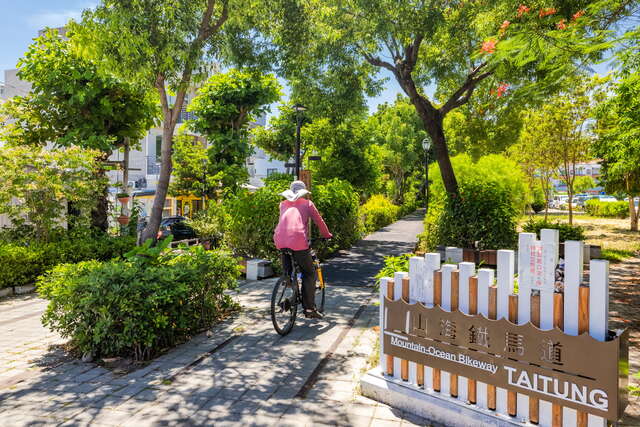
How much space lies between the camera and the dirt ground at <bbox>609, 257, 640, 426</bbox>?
12.2 feet

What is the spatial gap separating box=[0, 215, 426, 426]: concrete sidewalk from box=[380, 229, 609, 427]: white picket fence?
17.0 inches

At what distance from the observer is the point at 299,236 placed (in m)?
5.66

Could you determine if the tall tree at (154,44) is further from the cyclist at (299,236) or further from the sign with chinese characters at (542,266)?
the sign with chinese characters at (542,266)

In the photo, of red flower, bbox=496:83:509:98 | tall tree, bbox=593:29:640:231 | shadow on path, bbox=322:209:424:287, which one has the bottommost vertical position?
shadow on path, bbox=322:209:424:287

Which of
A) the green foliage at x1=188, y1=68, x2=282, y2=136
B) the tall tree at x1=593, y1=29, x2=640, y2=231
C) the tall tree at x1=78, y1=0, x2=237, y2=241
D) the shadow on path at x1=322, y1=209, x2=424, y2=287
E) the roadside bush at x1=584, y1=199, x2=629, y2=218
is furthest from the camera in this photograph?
the roadside bush at x1=584, y1=199, x2=629, y2=218

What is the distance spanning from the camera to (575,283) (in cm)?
284

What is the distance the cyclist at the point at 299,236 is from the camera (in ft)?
18.6

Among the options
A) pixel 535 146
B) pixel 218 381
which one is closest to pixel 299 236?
pixel 218 381

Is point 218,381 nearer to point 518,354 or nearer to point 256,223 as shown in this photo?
point 518,354

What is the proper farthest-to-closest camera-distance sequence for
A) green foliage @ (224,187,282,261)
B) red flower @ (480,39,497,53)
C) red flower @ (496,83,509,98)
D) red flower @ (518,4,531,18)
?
red flower @ (496,83,509,98) → green foliage @ (224,187,282,261) → red flower @ (518,4,531,18) → red flower @ (480,39,497,53)

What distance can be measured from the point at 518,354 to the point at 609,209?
4102cm

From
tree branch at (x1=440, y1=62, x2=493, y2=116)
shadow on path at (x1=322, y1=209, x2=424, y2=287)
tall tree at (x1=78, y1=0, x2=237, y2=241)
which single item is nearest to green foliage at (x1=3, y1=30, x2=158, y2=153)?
tall tree at (x1=78, y1=0, x2=237, y2=241)

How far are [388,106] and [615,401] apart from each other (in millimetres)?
45422

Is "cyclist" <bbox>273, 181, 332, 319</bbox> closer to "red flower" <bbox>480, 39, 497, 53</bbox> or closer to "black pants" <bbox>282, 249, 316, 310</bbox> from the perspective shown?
"black pants" <bbox>282, 249, 316, 310</bbox>
